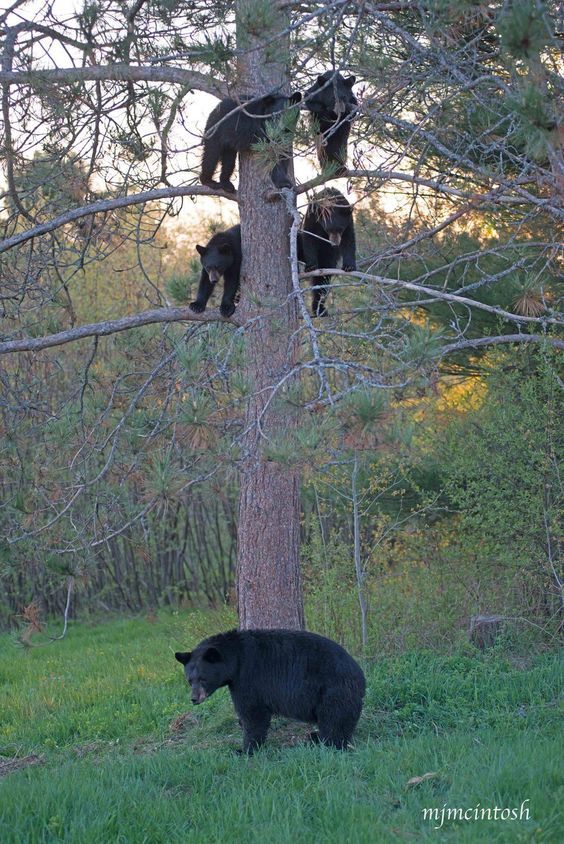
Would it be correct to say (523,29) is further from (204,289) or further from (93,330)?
(204,289)

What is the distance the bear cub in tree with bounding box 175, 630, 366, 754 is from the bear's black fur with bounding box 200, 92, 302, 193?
3031mm

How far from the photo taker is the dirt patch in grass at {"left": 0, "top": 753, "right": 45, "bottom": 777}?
620 cm

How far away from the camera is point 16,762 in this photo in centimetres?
643

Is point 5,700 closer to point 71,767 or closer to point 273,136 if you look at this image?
point 71,767

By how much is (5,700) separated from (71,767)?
3471 mm

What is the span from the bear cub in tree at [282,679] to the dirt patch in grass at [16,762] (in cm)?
142

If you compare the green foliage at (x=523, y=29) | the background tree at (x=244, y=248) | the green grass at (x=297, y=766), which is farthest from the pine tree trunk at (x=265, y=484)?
the green foliage at (x=523, y=29)

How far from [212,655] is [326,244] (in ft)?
11.9

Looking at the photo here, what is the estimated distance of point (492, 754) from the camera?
483cm

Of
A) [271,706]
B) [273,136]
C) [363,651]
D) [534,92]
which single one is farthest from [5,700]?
[534,92]

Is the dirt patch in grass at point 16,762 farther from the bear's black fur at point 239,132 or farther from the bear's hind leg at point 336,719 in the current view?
the bear's black fur at point 239,132

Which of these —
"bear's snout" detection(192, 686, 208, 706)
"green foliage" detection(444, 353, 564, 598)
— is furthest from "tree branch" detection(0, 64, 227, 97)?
"bear's snout" detection(192, 686, 208, 706)

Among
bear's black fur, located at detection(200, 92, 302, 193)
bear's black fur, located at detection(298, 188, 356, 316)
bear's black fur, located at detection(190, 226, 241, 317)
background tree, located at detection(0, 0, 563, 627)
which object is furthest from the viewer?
bear's black fur, located at detection(190, 226, 241, 317)

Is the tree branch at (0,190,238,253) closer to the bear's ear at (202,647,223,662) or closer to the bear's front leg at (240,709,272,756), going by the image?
the bear's ear at (202,647,223,662)
